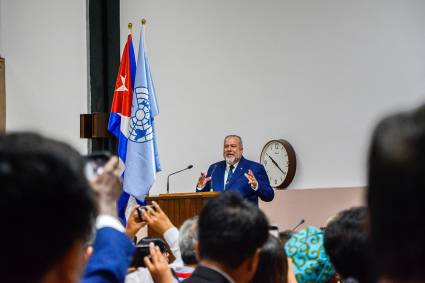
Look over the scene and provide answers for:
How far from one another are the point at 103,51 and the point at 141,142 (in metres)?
3.29

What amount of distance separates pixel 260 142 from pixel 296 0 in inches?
65.5

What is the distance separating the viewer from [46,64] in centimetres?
985

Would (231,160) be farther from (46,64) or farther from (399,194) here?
(399,194)

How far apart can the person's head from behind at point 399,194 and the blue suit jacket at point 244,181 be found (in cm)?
621

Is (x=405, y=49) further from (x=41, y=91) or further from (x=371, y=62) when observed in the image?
(x=41, y=91)

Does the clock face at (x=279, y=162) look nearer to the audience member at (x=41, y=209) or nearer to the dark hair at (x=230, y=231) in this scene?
the dark hair at (x=230, y=231)

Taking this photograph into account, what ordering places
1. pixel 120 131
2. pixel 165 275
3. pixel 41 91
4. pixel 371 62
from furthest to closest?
pixel 41 91 < pixel 371 62 < pixel 120 131 < pixel 165 275

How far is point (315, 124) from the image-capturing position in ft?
26.3

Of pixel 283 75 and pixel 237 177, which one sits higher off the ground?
pixel 283 75

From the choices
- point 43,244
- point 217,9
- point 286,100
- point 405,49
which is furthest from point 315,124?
point 43,244

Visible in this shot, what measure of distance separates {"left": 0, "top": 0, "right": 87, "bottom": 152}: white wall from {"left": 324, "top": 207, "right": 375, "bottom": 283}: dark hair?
300 inches

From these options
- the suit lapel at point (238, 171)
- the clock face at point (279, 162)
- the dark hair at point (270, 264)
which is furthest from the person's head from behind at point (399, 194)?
the clock face at point (279, 162)

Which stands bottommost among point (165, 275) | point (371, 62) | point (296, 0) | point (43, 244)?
point (165, 275)

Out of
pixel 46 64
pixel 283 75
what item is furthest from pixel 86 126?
pixel 283 75
